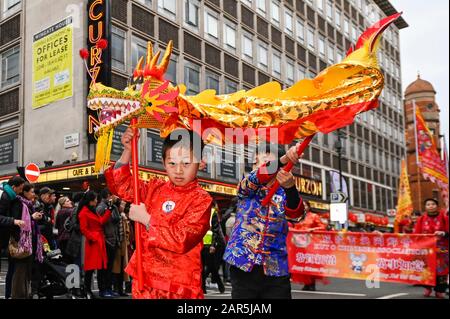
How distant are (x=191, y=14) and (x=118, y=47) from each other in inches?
137

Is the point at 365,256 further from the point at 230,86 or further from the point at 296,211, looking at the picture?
the point at 230,86

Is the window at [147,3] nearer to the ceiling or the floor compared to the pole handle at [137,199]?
nearer to the ceiling

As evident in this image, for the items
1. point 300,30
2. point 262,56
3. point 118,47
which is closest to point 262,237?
point 118,47

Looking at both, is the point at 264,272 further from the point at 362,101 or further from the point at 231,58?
the point at 231,58

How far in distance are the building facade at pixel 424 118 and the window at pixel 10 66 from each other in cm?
4575

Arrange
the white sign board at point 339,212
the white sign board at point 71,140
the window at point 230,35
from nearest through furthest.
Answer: the white sign board at point 71,140
the white sign board at point 339,212
the window at point 230,35

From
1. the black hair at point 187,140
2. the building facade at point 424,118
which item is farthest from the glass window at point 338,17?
the building facade at point 424,118

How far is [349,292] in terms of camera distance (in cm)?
988

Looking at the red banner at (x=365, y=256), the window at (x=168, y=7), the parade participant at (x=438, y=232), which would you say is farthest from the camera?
the window at (x=168, y=7)

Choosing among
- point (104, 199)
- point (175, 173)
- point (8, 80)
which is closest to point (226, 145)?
point (175, 173)

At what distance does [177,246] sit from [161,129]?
953mm

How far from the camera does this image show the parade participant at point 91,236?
26.9ft

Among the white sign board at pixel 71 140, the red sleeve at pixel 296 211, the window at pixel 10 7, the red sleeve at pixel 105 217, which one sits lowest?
the red sleeve at pixel 296 211

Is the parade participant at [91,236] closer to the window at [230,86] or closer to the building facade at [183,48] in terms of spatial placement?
the building facade at [183,48]
